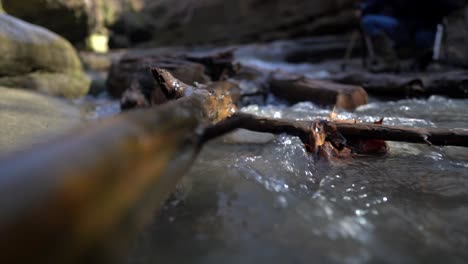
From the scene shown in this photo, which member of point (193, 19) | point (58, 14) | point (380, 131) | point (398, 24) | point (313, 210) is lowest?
point (313, 210)

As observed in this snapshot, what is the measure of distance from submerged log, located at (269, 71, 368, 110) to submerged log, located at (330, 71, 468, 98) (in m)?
0.59

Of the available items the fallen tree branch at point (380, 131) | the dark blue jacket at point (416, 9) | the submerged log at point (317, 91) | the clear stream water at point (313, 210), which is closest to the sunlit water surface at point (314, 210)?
the clear stream water at point (313, 210)

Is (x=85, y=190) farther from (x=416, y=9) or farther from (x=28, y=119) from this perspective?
(x=416, y=9)

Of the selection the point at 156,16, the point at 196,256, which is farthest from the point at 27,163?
the point at 156,16

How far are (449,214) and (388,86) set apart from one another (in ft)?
10.7

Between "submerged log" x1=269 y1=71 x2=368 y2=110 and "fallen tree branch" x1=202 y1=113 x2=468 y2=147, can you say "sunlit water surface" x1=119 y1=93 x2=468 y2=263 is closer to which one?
"fallen tree branch" x1=202 y1=113 x2=468 y2=147

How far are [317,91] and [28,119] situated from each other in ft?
9.55

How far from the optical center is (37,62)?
5035 mm

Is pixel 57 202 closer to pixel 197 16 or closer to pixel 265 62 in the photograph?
pixel 265 62

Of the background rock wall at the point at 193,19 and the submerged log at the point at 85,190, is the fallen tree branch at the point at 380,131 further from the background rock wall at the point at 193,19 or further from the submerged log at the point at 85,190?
the background rock wall at the point at 193,19

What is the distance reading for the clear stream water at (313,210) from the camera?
117 centimetres

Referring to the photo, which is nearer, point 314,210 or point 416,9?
point 314,210

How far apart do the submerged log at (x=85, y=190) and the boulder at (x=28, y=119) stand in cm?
116

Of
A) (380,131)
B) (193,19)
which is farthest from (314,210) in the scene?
(193,19)
